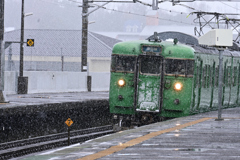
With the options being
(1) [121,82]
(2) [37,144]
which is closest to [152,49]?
(1) [121,82]

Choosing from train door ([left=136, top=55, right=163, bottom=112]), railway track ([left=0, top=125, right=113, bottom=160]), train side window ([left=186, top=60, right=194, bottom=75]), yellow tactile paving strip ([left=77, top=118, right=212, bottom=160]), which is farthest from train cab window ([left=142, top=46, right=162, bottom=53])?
yellow tactile paving strip ([left=77, top=118, right=212, bottom=160])

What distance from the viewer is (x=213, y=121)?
48.4 feet

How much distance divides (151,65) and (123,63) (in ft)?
2.64

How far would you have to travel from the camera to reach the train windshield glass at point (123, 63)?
670 inches

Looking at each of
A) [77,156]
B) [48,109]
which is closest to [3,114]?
[48,109]

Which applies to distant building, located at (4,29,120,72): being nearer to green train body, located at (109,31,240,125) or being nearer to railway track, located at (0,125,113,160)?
railway track, located at (0,125,113,160)

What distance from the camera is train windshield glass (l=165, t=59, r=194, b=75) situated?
667 inches

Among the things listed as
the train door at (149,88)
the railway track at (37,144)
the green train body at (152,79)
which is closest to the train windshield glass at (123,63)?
the green train body at (152,79)

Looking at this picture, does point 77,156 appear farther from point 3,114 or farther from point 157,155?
point 3,114

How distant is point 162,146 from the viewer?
9.44m

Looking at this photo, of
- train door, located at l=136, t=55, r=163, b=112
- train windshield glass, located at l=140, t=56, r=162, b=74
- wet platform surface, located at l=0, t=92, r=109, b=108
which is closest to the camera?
train door, located at l=136, t=55, r=163, b=112

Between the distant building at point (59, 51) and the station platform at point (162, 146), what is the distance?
1870 inches

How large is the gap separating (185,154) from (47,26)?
10135 cm

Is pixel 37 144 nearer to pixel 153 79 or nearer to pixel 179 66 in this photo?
pixel 153 79
